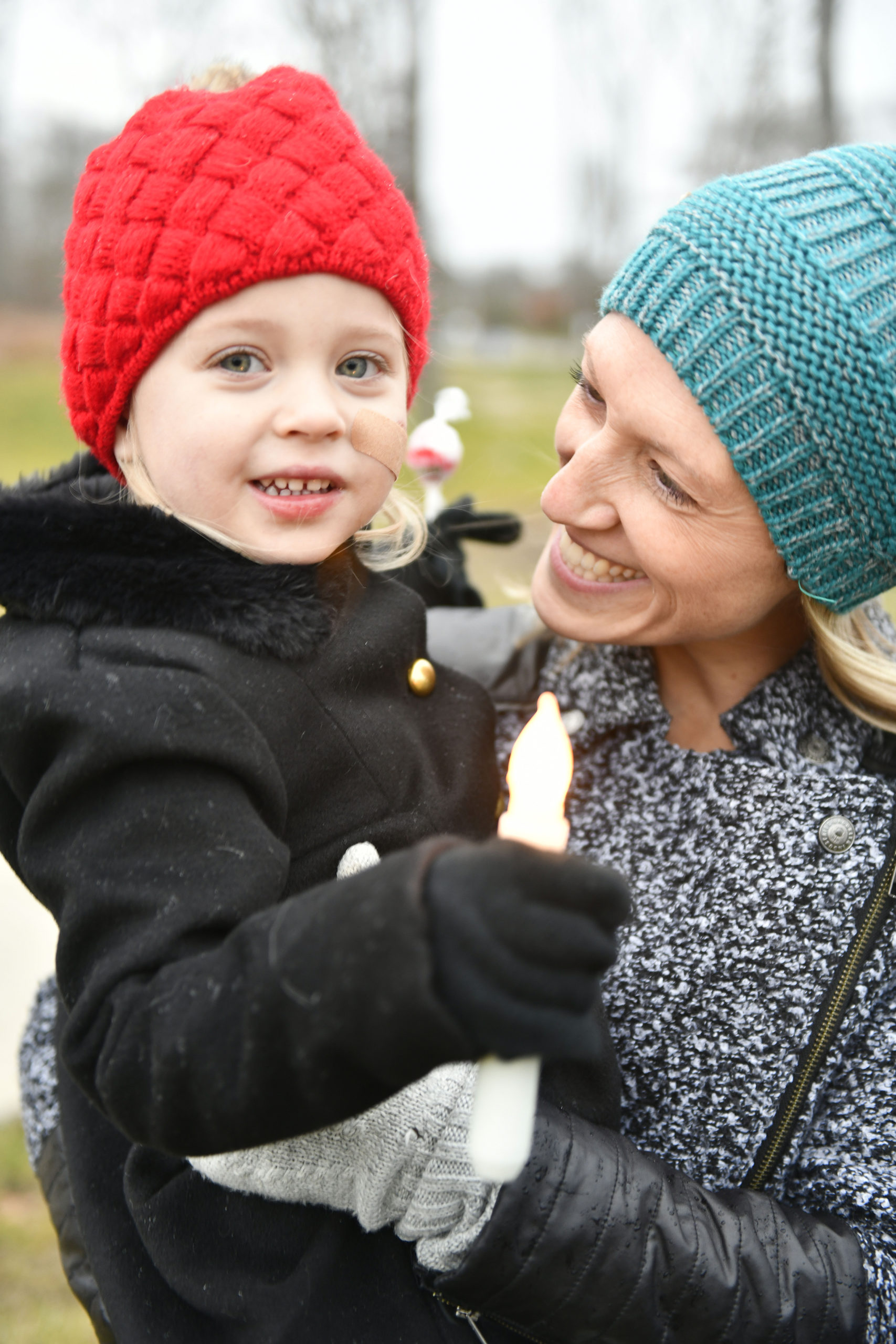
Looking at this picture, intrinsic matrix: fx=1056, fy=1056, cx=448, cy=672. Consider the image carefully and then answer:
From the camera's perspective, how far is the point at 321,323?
138 centimetres

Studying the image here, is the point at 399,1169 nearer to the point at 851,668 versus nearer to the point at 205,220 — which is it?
A: the point at 851,668

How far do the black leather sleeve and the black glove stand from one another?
0.57m

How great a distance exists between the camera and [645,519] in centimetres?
161

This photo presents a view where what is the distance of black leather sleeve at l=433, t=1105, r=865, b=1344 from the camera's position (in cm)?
132

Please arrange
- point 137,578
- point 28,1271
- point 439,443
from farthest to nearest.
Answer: point 28,1271 → point 439,443 → point 137,578

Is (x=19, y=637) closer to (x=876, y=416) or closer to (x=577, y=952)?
(x=577, y=952)

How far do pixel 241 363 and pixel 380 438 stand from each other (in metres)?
0.21

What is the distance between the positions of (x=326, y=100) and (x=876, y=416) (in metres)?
0.89

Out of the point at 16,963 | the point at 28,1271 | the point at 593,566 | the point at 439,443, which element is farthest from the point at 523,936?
the point at 16,963

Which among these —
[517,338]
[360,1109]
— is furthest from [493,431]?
[360,1109]

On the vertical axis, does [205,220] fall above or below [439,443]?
above

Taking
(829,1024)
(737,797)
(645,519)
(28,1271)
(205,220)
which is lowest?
(28,1271)

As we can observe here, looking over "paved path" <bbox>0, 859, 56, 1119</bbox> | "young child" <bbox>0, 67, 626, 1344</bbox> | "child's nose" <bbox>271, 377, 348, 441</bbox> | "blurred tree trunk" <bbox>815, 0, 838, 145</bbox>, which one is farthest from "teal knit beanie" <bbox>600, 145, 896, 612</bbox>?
"blurred tree trunk" <bbox>815, 0, 838, 145</bbox>

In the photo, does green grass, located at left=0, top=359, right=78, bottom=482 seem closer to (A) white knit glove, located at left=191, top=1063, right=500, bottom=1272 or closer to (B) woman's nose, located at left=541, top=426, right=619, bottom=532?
(B) woman's nose, located at left=541, top=426, right=619, bottom=532
